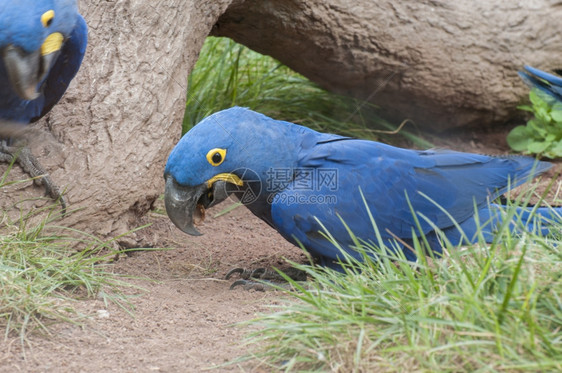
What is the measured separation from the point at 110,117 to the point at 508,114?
Result: 10.1 feet

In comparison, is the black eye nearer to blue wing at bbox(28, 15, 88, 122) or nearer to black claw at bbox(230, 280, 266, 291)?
black claw at bbox(230, 280, 266, 291)

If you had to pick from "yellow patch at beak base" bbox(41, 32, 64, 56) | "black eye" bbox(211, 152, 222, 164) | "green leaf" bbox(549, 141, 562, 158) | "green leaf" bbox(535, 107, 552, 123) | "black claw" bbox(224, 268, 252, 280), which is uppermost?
"yellow patch at beak base" bbox(41, 32, 64, 56)

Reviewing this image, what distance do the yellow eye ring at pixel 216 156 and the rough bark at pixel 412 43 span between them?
4.59 feet

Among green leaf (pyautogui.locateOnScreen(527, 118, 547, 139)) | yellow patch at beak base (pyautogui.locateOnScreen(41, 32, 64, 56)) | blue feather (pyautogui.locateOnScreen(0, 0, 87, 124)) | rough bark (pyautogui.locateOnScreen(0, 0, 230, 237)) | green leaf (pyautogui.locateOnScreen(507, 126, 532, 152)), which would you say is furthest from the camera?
green leaf (pyautogui.locateOnScreen(507, 126, 532, 152))

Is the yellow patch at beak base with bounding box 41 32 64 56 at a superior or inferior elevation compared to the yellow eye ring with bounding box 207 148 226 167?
superior

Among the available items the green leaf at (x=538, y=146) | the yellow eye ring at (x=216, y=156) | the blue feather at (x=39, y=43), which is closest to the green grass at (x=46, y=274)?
the blue feather at (x=39, y=43)

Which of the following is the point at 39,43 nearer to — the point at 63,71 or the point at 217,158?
the point at 63,71

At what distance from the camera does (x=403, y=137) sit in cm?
482

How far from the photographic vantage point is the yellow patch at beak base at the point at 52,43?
262 cm

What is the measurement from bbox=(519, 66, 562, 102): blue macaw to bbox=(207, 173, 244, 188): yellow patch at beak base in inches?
85.8

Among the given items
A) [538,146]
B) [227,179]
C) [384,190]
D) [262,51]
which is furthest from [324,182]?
[538,146]

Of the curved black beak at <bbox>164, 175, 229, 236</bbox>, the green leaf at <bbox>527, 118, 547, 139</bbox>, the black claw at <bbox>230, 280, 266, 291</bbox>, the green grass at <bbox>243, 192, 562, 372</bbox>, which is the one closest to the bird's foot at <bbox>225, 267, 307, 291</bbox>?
the black claw at <bbox>230, 280, 266, 291</bbox>

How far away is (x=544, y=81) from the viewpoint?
3.83 meters

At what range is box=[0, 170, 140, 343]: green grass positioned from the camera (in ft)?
7.19
